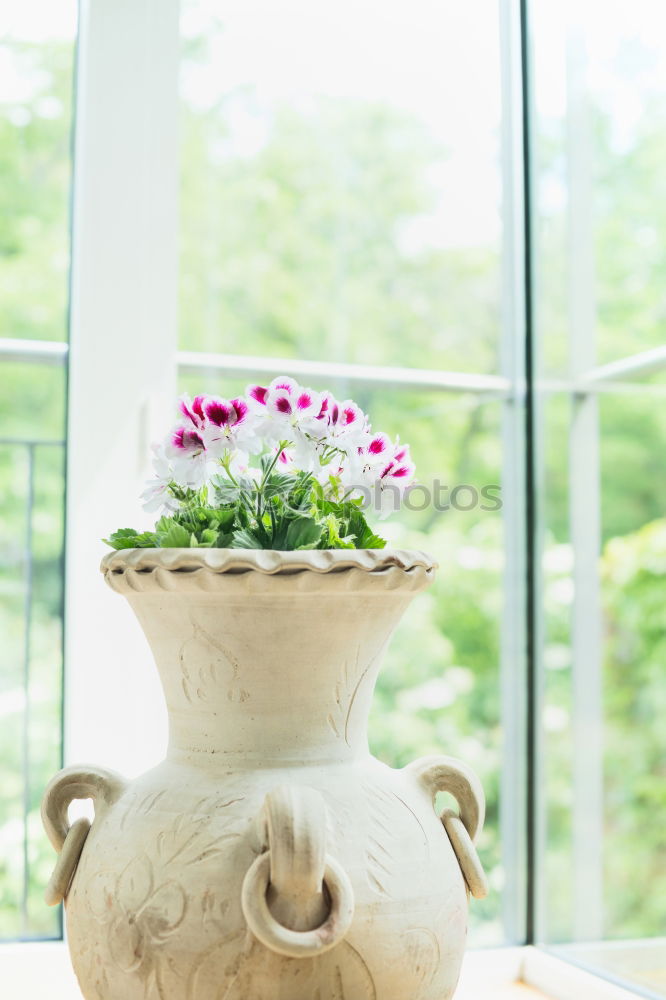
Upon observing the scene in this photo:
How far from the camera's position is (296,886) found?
67 cm

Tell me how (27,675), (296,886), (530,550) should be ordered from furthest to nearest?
(530,550) → (27,675) → (296,886)

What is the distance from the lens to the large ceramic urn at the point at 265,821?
0.68 metres

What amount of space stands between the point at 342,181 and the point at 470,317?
1.21ft

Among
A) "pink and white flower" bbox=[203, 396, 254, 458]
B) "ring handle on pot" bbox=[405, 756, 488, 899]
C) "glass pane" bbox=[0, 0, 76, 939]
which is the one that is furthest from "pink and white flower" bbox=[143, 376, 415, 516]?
"glass pane" bbox=[0, 0, 76, 939]

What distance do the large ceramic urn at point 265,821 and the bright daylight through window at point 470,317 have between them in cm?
83

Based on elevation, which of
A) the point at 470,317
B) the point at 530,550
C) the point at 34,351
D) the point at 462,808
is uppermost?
the point at 470,317

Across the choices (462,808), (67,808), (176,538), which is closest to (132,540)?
(176,538)

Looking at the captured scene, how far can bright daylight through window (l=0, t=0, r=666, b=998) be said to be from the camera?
5.25ft

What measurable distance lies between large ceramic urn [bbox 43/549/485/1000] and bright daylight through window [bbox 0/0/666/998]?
32.9 inches

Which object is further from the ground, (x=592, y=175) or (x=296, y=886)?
(x=592, y=175)

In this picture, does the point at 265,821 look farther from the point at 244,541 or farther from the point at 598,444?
the point at 598,444

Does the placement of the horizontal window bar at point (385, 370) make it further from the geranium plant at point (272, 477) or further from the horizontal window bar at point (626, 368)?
the geranium plant at point (272, 477)

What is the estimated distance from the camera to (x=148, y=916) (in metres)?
0.71

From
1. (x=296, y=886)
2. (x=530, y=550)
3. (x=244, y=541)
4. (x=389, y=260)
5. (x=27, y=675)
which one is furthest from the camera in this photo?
(x=389, y=260)
